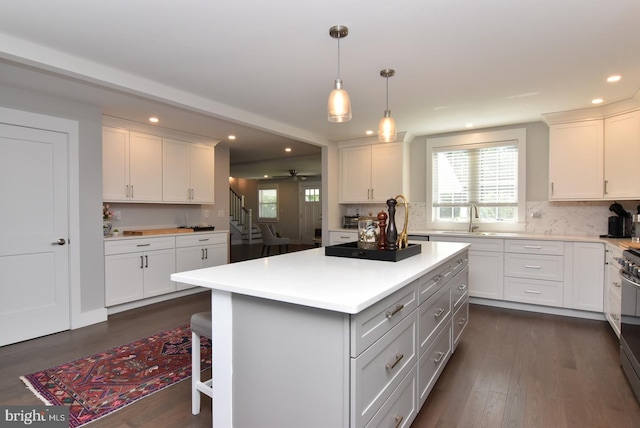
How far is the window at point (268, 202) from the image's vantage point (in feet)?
40.9

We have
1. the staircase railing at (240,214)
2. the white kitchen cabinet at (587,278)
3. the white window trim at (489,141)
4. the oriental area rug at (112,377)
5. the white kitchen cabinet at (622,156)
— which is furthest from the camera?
the staircase railing at (240,214)

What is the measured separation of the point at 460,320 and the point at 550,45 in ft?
7.03

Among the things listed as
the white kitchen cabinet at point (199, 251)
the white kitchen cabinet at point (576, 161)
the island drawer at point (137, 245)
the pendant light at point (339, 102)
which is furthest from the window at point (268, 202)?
the pendant light at point (339, 102)

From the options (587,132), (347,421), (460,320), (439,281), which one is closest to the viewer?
(347,421)

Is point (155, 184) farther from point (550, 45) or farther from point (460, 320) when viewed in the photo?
point (550, 45)

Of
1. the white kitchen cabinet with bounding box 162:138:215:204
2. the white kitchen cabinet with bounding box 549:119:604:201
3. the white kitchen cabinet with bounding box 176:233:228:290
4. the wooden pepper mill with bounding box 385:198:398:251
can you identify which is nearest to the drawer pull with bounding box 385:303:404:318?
the wooden pepper mill with bounding box 385:198:398:251

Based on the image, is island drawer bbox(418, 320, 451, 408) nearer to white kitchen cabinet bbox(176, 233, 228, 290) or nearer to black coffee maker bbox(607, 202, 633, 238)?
black coffee maker bbox(607, 202, 633, 238)

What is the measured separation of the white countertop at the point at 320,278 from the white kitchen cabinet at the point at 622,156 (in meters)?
2.58

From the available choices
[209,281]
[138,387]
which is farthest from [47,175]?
[209,281]

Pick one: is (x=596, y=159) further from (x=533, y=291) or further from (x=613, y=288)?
(x=533, y=291)

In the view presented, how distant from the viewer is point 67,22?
80.7 inches

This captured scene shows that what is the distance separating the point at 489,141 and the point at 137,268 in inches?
190

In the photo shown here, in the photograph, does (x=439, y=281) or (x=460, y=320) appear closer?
(x=439, y=281)

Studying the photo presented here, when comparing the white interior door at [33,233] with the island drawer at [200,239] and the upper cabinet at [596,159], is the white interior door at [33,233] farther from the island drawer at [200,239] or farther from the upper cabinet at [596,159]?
the upper cabinet at [596,159]
